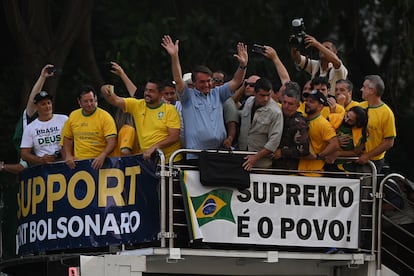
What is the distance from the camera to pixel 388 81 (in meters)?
23.8

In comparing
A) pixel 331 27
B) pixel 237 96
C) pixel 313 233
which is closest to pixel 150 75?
pixel 331 27

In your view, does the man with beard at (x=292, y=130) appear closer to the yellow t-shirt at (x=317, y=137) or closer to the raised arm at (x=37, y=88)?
the yellow t-shirt at (x=317, y=137)

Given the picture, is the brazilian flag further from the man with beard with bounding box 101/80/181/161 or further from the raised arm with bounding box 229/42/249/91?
the raised arm with bounding box 229/42/249/91

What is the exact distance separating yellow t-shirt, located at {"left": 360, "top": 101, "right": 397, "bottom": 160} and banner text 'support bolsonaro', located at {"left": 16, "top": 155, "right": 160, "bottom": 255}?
2.64 meters

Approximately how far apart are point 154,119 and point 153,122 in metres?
0.04

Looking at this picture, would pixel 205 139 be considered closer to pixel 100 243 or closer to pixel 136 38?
pixel 100 243

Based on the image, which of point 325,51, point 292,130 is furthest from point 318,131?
point 325,51

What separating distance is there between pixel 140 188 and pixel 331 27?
36.7 ft

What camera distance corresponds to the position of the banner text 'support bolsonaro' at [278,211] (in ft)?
48.5

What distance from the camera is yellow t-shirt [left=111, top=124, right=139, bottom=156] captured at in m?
15.4

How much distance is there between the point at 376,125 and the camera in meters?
15.4

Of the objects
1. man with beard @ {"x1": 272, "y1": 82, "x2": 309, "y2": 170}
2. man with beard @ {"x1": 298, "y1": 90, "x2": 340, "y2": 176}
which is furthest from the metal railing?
man with beard @ {"x1": 272, "y1": 82, "x2": 309, "y2": 170}

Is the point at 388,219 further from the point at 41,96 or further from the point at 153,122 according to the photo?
the point at 41,96

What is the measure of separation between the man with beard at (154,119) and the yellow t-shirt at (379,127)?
2.27 meters
